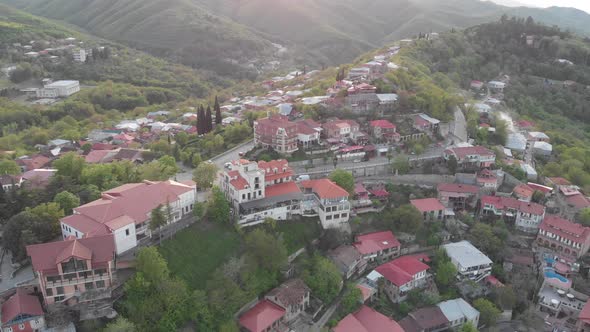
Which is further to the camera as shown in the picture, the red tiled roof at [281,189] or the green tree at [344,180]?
the green tree at [344,180]

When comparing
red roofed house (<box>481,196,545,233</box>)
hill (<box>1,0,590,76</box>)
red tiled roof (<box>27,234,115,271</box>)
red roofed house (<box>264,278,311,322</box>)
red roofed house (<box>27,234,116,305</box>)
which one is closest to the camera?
red tiled roof (<box>27,234,115,271</box>)

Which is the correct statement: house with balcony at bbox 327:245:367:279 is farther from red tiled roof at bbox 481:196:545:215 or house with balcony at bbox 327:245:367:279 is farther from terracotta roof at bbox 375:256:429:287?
red tiled roof at bbox 481:196:545:215

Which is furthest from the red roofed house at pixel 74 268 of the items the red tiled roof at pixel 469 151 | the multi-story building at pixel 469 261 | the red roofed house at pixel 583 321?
the red tiled roof at pixel 469 151

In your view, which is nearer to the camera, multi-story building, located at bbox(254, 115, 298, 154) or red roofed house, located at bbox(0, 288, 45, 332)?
red roofed house, located at bbox(0, 288, 45, 332)

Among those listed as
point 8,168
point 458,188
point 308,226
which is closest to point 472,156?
point 458,188

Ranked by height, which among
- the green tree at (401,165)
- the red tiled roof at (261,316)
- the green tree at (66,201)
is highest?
the green tree at (66,201)

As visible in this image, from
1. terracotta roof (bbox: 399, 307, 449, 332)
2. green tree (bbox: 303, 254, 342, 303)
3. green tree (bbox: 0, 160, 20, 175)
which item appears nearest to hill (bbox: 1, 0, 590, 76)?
green tree (bbox: 0, 160, 20, 175)

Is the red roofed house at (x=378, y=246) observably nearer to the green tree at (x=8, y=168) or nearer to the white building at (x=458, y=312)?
the white building at (x=458, y=312)
